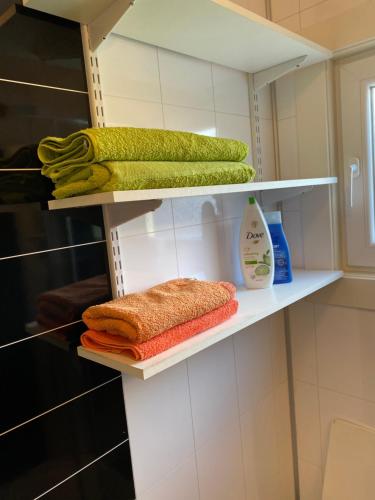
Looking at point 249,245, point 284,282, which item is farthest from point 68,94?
point 284,282

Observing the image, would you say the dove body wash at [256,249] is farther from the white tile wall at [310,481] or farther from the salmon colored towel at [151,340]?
the white tile wall at [310,481]

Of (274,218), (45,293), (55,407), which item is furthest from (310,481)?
(45,293)

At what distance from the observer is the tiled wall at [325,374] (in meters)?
1.26

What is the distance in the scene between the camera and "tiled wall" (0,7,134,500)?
2.31 ft

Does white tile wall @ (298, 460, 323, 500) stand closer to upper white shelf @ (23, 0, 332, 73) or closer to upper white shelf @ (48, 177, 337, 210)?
upper white shelf @ (48, 177, 337, 210)

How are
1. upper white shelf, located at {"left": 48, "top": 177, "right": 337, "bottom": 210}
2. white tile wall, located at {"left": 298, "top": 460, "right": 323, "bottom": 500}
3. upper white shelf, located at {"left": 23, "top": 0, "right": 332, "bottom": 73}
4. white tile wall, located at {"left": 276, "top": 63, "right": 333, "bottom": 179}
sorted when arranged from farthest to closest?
white tile wall, located at {"left": 298, "top": 460, "right": 323, "bottom": 500}, white tile wall, located at {"left": 276, "top": 63, "right": 333, "bottom": 179}, upper white shelf, located at {"left": 23, "top": 0, "right": 332, "bottom": 73}, upper white shelf, located at {"left": 48, "top": 177, "right": 337, "bottom": 210}

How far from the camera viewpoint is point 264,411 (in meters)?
1.35

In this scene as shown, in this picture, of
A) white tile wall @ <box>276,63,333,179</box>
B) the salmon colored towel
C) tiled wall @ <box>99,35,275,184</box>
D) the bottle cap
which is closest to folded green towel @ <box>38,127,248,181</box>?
tiled wall @ <box>99,35,275,184</box>

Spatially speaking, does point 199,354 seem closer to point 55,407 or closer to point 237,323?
point 237,323

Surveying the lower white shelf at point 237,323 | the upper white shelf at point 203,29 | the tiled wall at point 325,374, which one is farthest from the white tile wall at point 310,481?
the upper white shelf at point 203,29

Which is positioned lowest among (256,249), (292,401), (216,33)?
(292,401)

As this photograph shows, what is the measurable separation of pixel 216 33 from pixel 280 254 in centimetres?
63

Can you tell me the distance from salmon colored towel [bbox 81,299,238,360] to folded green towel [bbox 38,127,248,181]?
1.03 feet

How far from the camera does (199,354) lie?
1097 mm
